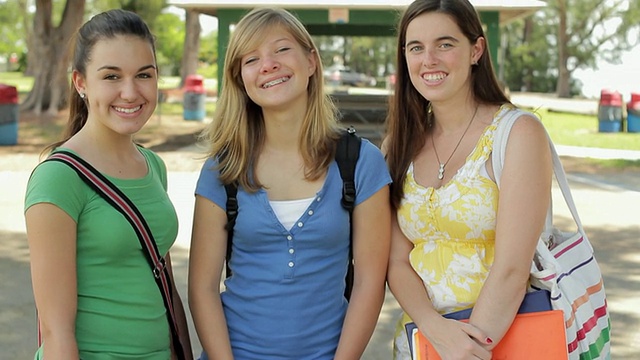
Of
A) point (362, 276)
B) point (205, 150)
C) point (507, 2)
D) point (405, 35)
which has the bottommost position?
point (362, 276)

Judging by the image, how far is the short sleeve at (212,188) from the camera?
250cm

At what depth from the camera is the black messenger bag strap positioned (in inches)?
85.9

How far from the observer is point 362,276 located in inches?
100

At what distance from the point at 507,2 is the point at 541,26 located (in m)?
35.6

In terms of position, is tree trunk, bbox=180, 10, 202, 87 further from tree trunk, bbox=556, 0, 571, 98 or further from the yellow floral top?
the yellow floral top

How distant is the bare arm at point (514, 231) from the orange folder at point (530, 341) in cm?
4

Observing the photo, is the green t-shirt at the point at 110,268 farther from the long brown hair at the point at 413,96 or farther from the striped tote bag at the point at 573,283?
the striped tote bag at the point at 573,283

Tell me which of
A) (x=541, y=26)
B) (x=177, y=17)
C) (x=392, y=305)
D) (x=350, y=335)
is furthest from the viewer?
(x=177, y=17)

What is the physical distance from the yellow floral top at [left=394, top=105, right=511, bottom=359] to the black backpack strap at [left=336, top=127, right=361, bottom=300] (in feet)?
0.66

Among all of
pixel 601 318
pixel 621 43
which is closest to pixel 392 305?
pixel 601 318

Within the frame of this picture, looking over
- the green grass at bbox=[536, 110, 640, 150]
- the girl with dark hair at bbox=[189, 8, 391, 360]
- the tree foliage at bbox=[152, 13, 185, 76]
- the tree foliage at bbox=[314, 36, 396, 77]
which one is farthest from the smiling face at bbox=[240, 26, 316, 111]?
the tree foliage at bbox=[314, 36, 396, 77]

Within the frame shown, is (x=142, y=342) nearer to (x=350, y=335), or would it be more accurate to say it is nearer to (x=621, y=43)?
(x=350, y=335)

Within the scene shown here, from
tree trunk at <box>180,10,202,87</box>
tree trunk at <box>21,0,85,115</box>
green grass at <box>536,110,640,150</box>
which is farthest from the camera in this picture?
tree trunk at <box>180,10,202,87</box>

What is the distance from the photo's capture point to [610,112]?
1925 cm
